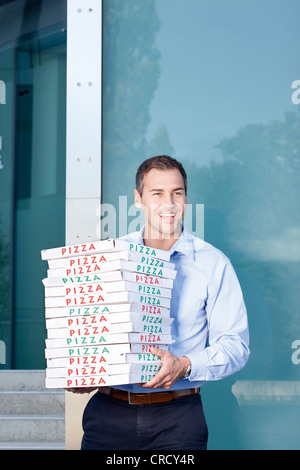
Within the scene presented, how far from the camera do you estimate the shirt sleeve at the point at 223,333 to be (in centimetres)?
222

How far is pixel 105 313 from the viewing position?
2062mm

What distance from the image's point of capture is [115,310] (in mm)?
2045

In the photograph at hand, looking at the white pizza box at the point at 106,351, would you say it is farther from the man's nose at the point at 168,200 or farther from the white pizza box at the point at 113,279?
the man's nose at the point at 168,200

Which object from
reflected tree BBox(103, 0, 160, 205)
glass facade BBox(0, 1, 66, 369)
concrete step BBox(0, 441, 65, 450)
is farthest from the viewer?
glass facade BBox(0, 1, 66, 369)

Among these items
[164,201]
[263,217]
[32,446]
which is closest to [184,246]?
[164,201]

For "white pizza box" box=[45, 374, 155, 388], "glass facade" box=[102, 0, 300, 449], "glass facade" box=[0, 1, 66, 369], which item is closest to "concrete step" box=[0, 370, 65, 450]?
"glass facade" box=[0, 1, 66, 369]

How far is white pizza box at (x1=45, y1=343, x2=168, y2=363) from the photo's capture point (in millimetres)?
2010

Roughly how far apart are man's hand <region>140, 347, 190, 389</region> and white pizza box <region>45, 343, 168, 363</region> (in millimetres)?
47

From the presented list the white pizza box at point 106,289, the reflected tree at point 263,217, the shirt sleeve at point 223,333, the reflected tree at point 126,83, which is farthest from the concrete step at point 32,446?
the white pizza box at point 106,289

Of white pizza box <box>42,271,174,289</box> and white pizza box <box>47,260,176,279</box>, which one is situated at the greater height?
white pizza box <box>47,260,176,279</box>

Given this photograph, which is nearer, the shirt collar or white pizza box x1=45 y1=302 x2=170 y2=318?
white pizza box x1=45 y1=302 x2=170 y2=318

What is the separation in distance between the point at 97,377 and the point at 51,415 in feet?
7.89

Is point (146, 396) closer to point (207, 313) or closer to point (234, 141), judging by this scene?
point (207, 313)

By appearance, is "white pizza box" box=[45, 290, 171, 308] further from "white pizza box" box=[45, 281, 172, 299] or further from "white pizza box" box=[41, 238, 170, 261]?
"white pizza box" box=[41, 238, 170, 261]
